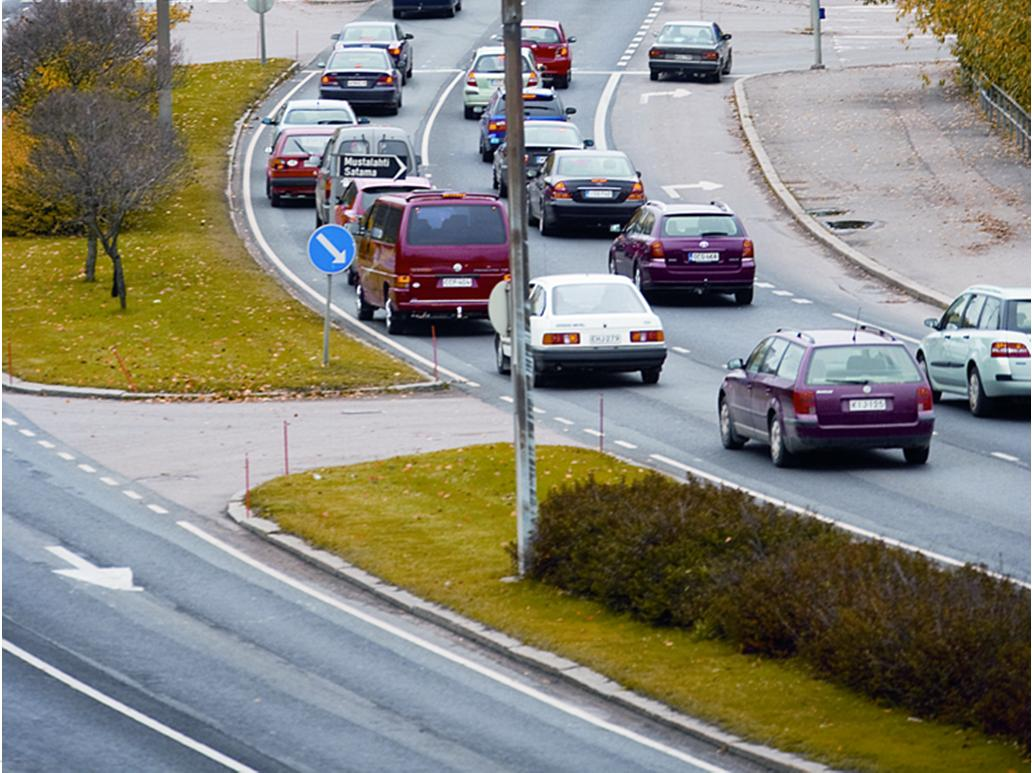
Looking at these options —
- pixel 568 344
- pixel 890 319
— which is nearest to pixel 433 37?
pixel 890 319

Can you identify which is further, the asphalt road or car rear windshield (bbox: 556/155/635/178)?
car rear windshield (bbox: 556/155/635/178)

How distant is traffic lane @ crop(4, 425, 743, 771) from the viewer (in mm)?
15125

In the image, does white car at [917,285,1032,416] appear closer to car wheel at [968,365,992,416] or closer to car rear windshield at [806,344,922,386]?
car wheel at [968,365,992,416]

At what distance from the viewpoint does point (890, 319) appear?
36000mm

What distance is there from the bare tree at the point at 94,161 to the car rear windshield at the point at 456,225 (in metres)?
5.77

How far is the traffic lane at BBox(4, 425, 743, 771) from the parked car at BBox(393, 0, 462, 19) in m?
56.0

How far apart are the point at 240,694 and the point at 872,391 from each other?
10215 mm

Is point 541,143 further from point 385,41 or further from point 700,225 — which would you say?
point 385,41

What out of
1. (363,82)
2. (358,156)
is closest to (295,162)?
(358,156)

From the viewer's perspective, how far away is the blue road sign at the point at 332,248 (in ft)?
99.7

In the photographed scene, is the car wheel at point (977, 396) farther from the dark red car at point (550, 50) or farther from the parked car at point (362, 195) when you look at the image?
the dark red car at point (550, 50)

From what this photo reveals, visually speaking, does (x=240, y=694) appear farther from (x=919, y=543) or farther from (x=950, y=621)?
(x=919, y=543)

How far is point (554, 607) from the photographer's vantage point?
61.4ft

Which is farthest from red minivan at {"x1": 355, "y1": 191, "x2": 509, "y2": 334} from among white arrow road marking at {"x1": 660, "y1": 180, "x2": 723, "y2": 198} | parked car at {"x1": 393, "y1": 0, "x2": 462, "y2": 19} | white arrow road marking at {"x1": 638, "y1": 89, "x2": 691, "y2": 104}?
parked car at {"x1": 393, "y1": 0, "x2": 462, "y2": 19}
